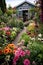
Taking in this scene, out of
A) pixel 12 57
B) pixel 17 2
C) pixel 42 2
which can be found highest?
pixel 42 2

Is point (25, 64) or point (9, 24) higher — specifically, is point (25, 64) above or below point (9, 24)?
above

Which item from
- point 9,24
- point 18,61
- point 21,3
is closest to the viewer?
point 18,61

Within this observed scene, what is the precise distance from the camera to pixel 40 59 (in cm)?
686

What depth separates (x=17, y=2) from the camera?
98.1 ft

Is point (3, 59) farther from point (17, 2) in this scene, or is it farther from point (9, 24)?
point (17, 2)

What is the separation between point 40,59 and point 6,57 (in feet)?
4.42

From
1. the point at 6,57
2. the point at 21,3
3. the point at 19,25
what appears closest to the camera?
the point at 6,57

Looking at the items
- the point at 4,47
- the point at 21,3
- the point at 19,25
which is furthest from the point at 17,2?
the point at 4,47

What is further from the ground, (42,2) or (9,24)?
(42,2)

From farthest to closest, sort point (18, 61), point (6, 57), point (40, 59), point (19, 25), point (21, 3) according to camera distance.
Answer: point (21, 3) → point (19, 25) → point (6, 57) → point (18, 61) → point (40, 59)

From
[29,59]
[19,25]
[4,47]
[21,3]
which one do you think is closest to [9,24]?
[19,25]

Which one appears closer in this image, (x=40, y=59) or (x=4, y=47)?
(x=40, y=59)

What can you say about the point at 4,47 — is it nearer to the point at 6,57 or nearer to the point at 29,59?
the point at 6,57

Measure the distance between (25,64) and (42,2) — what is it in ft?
6.07
